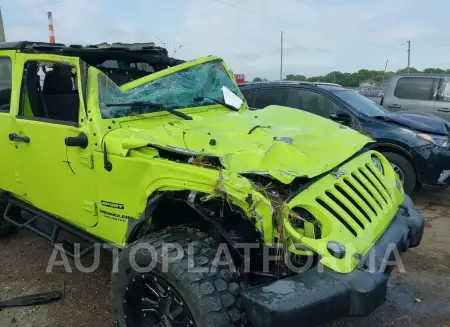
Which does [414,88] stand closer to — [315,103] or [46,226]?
[315,103]

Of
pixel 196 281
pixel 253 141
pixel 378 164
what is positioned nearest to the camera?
pixel 196 281

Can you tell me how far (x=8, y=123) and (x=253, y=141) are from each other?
7.38ft

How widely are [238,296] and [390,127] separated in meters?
4.46

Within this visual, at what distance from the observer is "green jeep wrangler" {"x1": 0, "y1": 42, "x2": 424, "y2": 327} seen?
7.43 ft

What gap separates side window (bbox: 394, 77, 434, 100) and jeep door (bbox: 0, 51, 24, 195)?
7628 millimetres

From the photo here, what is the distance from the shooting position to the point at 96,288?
3699 mm

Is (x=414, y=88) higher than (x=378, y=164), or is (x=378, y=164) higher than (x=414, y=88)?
(x=414, y=88)

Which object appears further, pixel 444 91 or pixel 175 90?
pixel 444 91

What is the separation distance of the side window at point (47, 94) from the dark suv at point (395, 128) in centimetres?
340

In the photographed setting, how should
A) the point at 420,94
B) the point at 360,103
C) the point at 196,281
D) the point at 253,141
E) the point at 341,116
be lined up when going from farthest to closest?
the point at 420,94 < the point at 360,103 < the point at 341,116 < the point at 253,141 < the point at 196,281

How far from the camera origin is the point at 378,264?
2.37m

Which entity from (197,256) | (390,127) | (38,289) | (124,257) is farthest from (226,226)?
(390,127)

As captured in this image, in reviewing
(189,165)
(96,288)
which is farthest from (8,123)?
(189,165)

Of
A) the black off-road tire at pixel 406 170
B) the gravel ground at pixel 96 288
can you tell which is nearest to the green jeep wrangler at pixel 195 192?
the gravel ground at pixel 96 288
